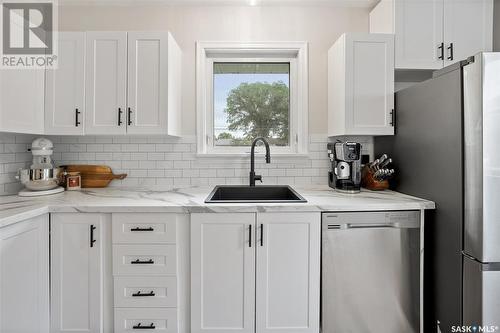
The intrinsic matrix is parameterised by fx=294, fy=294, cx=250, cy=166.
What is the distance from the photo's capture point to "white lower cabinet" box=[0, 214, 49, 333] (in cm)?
147

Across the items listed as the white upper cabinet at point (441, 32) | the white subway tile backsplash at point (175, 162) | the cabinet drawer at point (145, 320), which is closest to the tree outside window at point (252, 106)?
the white subway tile backsplash at point (175, 162)

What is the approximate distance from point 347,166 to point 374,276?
30.8 inches

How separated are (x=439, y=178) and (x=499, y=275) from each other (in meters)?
0.56

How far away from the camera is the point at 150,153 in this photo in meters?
2.51

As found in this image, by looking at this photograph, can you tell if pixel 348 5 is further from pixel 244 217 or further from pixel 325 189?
pixel 244 217

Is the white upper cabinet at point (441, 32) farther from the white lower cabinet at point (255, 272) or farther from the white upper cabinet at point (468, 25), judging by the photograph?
the white lower cabinet at point (255, 272)

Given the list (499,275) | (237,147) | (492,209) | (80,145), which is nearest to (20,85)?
(80,145)

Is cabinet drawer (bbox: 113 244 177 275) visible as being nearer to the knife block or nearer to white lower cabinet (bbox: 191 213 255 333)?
white lower cabinet (bbox: 191 213 255 333)

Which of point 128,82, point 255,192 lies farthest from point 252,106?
point 128,82

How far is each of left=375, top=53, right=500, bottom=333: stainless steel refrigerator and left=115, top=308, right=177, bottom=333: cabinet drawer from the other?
1.58 meters

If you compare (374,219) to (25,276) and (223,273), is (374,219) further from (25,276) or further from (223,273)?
(25,276)

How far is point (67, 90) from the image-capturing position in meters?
2.16

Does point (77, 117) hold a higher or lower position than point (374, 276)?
higher

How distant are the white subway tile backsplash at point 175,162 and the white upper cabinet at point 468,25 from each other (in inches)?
36.5
